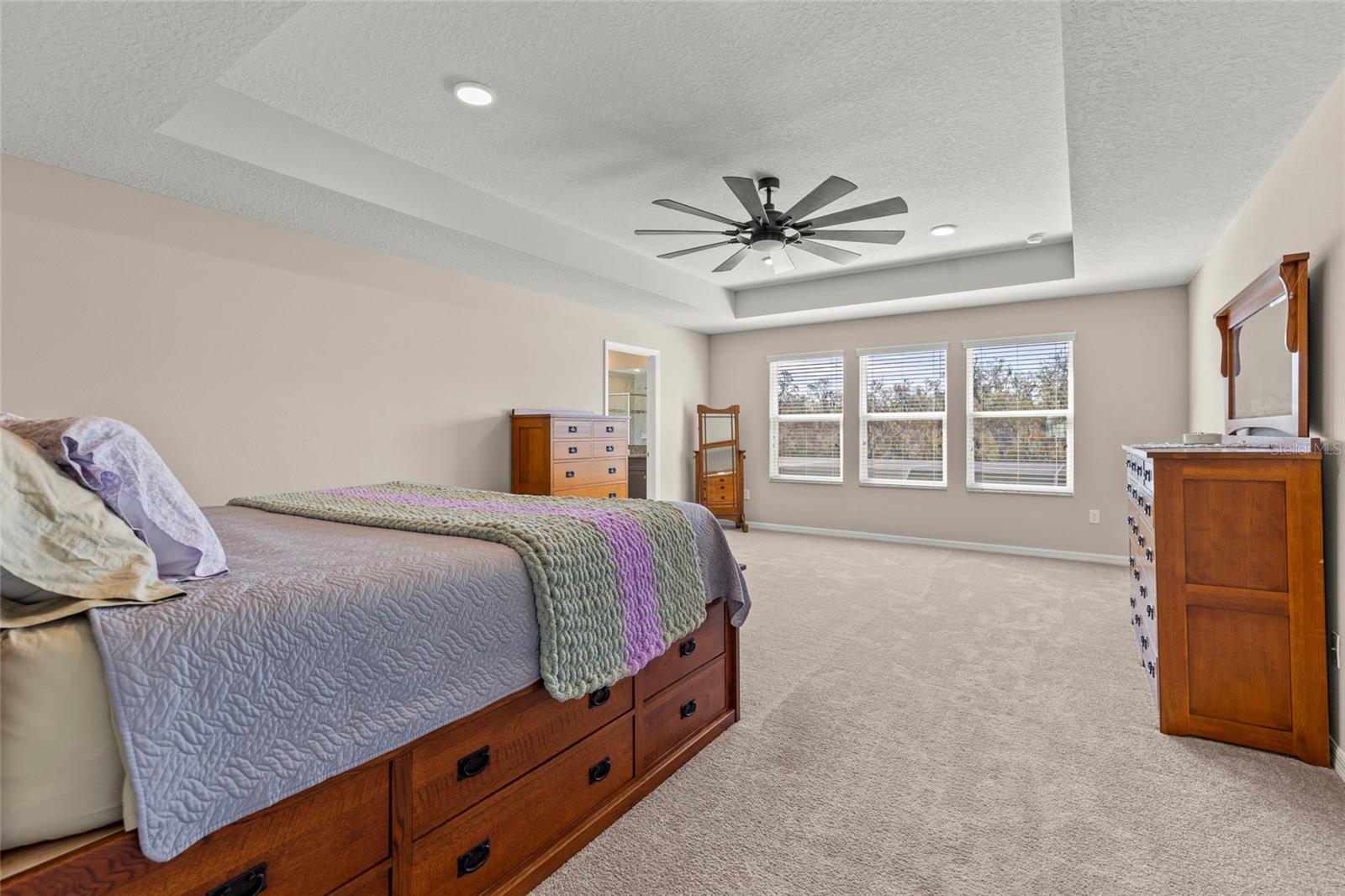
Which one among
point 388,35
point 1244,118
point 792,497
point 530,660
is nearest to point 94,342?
point 388,35

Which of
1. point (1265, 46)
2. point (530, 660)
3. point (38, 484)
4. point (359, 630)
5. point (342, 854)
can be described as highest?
point (1265, 46)

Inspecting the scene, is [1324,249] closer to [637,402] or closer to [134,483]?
[134,483]

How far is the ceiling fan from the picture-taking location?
9.79ft

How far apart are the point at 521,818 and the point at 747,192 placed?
2699mm

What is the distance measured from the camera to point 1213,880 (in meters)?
1.57

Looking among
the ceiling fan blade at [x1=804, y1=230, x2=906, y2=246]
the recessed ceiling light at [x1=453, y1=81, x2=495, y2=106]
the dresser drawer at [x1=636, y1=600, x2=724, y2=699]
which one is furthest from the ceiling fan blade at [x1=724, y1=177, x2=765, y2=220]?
the dresser drawer at [x1=636, y1=600, x2=724, y2=699]

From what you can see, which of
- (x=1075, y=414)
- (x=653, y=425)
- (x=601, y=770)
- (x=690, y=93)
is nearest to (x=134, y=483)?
(x=601, y=770)

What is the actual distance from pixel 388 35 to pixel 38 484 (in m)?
2.03

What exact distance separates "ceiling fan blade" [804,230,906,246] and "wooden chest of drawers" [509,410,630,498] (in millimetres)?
2282

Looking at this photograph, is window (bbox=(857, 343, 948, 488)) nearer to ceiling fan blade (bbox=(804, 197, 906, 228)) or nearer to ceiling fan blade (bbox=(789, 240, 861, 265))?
ceiling fan blade (bbox=(789, 240, 861, 265))

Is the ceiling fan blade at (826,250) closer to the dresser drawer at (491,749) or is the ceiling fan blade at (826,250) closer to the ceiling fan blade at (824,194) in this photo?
the ceiling fan blade at (824,194)

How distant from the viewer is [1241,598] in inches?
87.4

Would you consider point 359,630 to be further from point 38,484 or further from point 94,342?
point 94,342

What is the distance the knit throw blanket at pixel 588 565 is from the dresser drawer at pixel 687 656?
12cm
